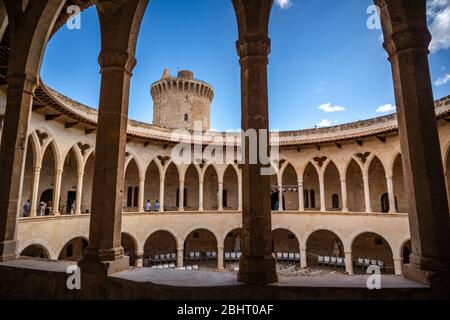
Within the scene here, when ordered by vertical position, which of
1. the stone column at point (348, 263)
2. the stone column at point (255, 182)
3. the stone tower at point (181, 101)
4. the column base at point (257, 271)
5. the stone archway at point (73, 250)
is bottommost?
the stone column at point (348, 263)

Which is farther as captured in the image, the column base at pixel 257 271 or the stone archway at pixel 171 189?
the stone archway at pixel 171 189

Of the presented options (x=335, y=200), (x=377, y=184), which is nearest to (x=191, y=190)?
(x=335, y=200)

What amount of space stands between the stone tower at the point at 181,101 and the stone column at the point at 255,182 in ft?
83.6

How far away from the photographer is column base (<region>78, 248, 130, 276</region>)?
12.7 ft

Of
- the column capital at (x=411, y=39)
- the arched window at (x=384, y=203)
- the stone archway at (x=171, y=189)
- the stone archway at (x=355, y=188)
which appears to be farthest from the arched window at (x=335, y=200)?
the column capital at (x=411, y=39)

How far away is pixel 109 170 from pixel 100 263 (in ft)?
4.45

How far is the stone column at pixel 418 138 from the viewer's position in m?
3.51

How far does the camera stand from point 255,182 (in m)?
3.89

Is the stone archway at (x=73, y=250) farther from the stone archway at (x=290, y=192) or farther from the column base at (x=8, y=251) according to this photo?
the stone archway at (x=290, y=192)

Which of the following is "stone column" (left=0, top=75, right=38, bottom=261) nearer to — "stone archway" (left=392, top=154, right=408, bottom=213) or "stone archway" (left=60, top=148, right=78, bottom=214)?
"stone archway" (left=60, top=148, right=78, bottom=214)

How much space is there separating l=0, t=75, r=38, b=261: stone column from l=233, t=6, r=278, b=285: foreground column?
4.30m

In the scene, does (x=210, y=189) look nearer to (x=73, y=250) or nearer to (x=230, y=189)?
(x=230, y=189)

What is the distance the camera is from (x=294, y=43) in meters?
12.7

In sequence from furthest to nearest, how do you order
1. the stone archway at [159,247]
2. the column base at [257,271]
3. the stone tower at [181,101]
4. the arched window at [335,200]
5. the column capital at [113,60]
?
1. the stone tower at [181,101]
2. the arched window at [335,200]
3. the stone archway at [159,247]
4. the column capital at [113,60]
5. the column base at [257,271]
